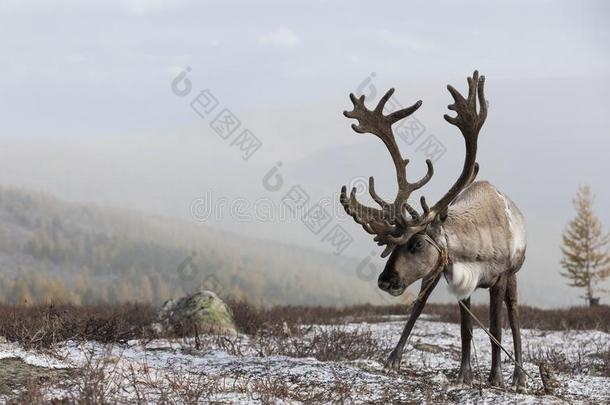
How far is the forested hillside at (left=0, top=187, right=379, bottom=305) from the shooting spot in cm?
11612

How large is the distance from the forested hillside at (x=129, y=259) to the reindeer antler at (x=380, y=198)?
87.2 meters

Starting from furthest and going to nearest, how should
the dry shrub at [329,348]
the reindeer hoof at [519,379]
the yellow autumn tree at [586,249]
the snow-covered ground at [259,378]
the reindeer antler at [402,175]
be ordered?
the yellow autumn tree at [586,249] < the dry shrub at [329,348] < the reindeer hoof at [519,379] < the reindeer antler at [402,175] < the snow-covered ground at [259,378]

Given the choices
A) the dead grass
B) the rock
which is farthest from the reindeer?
the rock

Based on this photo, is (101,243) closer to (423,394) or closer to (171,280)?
(171,280)

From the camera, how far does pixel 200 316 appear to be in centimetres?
1027

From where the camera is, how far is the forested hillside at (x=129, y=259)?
116125 mm

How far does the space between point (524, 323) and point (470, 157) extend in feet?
27.8

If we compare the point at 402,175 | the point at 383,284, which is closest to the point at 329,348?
the point at 383,284

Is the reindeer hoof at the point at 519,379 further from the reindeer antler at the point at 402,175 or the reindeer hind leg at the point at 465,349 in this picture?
the reindeer antler at the point at 402,175

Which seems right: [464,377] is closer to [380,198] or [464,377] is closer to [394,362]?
[394,362]

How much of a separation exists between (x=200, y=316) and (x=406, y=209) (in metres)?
5.34

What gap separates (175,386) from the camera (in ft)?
16.4

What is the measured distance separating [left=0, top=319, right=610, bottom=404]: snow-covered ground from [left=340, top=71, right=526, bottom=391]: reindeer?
0.56 metres

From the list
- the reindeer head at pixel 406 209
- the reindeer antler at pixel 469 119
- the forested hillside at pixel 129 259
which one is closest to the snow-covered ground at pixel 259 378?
the reindeer head at pixel 406 209
